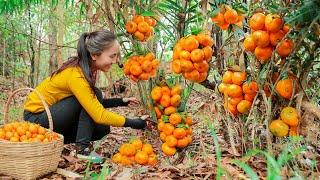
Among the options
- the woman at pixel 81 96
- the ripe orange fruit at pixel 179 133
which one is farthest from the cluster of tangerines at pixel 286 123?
the woman at pixel 81 96

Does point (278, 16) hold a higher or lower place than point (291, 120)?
higher

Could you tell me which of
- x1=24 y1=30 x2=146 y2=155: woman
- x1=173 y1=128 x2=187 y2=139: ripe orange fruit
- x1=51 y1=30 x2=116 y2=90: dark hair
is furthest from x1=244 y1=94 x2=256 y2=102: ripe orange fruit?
x1=51 y1=30 x2=116 y2=90: dark hair

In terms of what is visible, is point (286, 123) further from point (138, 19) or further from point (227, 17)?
point (138, 19)

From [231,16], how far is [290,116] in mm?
562

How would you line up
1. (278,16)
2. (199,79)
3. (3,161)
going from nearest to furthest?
(278,16) < (3,161) < (199,79)

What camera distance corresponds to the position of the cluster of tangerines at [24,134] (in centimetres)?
227

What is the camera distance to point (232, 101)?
2121 millimetres

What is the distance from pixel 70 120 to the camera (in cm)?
308

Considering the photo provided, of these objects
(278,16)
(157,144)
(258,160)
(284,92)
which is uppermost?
(278,16)

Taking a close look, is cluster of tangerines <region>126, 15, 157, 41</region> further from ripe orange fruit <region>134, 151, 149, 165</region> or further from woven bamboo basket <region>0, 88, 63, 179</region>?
woven bamboo basket <region>0, 88, 63, 179</region>

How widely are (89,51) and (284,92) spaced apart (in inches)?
57.6

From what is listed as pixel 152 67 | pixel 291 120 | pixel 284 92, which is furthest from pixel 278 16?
pixel 152 67

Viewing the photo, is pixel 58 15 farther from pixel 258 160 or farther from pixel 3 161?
pixel 258 160

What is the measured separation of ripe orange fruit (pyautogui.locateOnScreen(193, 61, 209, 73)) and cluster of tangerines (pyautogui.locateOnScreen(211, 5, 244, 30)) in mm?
249
